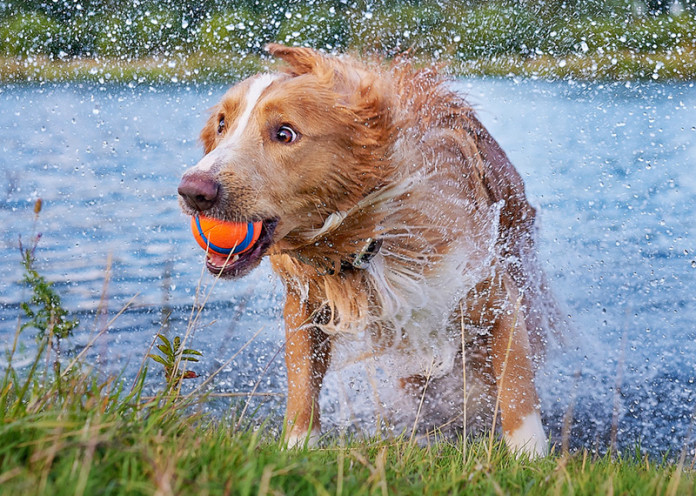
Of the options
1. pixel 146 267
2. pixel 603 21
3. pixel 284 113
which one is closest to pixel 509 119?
pixel 603 21

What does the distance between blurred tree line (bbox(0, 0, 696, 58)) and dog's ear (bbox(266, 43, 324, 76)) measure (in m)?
10.3

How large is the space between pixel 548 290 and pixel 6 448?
11.0 ft

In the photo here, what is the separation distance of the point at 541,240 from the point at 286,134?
234cm

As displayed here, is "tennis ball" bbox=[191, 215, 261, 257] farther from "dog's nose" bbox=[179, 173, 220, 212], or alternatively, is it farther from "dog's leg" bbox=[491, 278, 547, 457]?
"dog's leg" bbox=[491, 278, 547, 457]

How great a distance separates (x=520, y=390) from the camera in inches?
131

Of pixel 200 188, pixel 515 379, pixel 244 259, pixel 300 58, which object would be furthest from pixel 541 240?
pixel 200 188

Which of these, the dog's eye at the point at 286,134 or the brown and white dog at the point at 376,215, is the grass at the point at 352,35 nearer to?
the brown and white dog at the point at 376,215

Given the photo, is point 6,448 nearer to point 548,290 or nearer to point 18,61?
point 548,290

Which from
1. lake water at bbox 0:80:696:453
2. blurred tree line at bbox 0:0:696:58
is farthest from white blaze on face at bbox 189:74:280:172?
blurred tree line at bbox 0:0:696:58

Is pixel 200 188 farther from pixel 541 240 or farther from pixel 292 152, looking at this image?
pixel 541 240

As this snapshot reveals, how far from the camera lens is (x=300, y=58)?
3.04 m

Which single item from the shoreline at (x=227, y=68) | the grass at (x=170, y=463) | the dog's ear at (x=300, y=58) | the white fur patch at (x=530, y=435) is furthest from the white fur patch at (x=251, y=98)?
the shoreline at (x=227, y=68)

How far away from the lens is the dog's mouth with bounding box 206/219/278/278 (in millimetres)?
2686

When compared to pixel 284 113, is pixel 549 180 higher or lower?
higher
